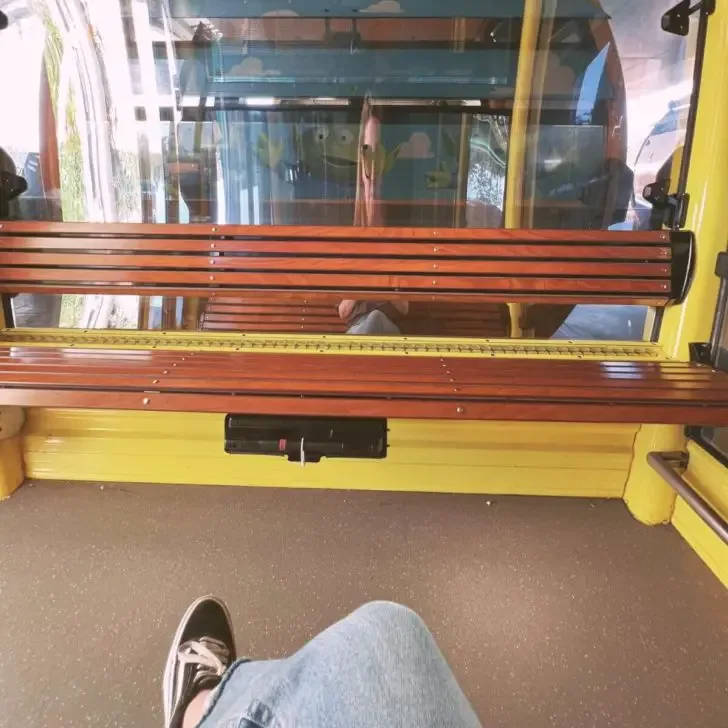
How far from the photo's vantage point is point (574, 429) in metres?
2.20

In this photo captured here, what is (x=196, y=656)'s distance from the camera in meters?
1.32

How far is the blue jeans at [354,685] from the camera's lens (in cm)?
74

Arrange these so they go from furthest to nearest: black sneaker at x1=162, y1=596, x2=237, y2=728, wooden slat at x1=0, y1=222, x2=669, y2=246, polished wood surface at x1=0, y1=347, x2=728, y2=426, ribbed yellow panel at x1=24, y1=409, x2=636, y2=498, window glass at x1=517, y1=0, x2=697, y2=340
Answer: window glass at x1=517, y1=0, x2=697, y2=340 → ribbed yellow panel at x1=24, y1=409, x2=636, y2=498 → wooden slat at x1=0, y1=222, x2=669, y2=246 → polished wood surface at x1=0, y1=347, x2=728, y2=426 → black sneaker at x1=162, y1=596, x2=237, y2=728

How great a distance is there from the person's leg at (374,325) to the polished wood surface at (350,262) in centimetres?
30

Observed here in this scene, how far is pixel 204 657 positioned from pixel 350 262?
4.38 ft

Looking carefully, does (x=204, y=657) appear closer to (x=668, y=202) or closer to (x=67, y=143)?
(x=668, y=202)

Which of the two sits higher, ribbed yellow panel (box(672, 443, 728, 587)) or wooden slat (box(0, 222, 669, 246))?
wooden slat (box(0, 222, 669, 246))

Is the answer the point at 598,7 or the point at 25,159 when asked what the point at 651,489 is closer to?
the point at 598,7

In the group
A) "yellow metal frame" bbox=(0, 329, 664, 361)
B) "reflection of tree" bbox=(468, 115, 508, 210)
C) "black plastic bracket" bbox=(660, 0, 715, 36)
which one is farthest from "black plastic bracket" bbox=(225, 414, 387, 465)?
"black plastic bracket" bbox=(660, 0, 715, 36)

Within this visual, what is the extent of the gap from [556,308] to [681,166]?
2.29ft

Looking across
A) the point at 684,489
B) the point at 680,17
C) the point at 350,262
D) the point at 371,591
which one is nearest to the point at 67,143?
the point at 350,262

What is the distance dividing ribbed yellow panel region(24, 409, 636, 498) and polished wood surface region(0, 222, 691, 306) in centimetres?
49

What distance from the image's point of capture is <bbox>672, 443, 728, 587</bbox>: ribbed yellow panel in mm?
1910

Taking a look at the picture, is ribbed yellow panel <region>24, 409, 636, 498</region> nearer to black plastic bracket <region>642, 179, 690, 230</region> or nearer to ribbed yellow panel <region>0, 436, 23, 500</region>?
ribbed yellow panel <region>0, 436, 23, 500</region>
